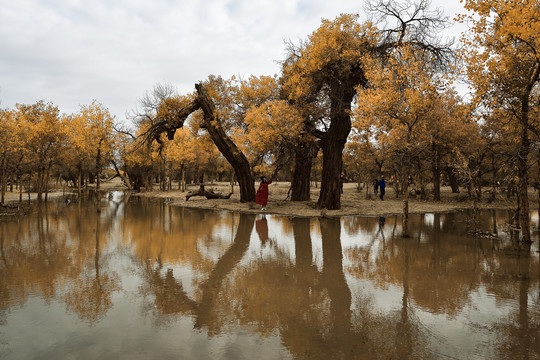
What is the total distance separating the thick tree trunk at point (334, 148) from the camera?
17.8 meters

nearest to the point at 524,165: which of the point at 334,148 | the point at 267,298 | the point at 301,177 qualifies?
the point at 267,298

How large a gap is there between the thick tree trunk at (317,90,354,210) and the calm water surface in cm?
823

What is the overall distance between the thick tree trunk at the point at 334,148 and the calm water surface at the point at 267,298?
27.0ft

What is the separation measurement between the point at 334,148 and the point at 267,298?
14.1 m

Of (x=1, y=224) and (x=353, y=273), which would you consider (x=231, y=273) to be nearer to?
(x=353, y=273)

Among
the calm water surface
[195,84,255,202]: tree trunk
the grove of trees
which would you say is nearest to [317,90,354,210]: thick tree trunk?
the grove of trees

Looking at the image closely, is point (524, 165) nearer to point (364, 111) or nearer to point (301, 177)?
point (364, 111)

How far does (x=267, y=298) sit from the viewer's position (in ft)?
18.8

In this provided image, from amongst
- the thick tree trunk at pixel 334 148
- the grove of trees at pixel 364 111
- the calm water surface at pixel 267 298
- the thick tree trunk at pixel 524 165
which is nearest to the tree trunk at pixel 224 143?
the grove of trees at pixel 364 111

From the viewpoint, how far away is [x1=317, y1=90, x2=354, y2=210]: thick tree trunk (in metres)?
17.8

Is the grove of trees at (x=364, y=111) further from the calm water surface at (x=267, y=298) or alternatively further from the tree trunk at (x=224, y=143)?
the calm water surface at (x=267, y=298)

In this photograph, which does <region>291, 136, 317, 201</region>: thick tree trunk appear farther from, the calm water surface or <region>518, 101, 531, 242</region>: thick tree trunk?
<region>518, 101, 531, 242</region>: thick tree trunk

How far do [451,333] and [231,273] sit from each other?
4.30 metres

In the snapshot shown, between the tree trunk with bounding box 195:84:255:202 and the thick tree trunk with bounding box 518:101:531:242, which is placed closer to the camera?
the thick tree trunk with bounding box 518:101:531:242
